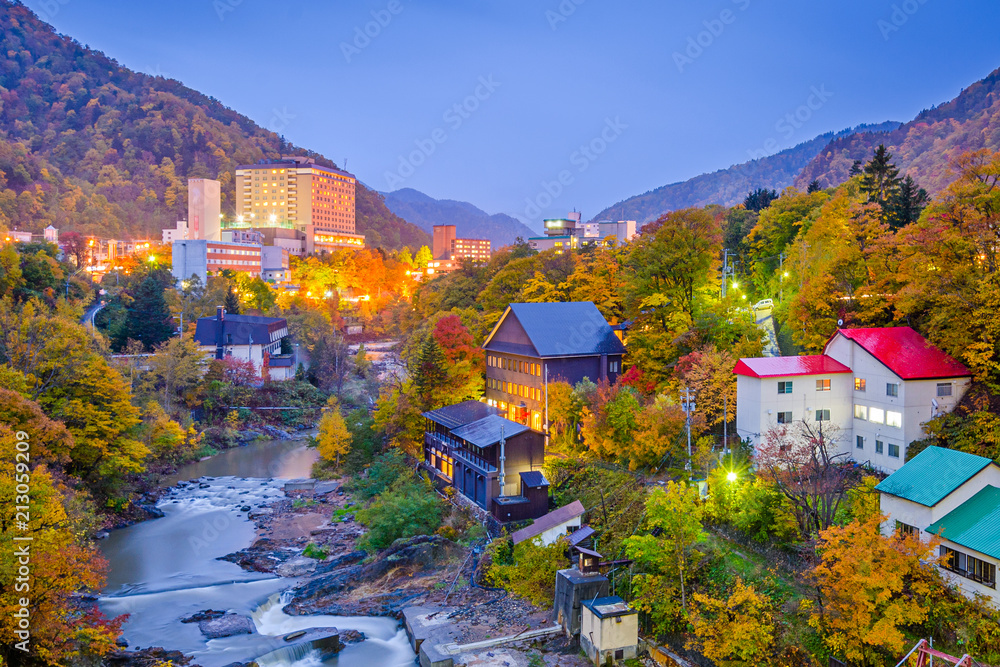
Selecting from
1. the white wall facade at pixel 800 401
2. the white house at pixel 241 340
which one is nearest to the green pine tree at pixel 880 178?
the white wall facade at pixel 800 401

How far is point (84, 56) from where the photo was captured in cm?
14338

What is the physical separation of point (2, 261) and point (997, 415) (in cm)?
4934

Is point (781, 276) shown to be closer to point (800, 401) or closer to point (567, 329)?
point (567, 329)

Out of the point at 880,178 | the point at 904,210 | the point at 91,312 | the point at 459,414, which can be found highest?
the point at 880,178

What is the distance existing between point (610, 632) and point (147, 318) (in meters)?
43.8

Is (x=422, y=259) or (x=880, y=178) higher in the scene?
(x=422, y=259)

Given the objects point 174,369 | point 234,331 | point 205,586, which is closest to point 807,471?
point 205,586

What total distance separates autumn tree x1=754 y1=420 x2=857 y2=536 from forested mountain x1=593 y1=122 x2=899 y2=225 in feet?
392

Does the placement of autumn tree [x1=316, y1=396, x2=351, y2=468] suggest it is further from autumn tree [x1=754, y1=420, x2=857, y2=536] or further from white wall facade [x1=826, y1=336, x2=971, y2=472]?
white wall facade [x1=826, y1=336, x2=971, y2=472]

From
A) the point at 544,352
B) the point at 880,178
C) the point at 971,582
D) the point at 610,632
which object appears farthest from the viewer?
the point at 880,178

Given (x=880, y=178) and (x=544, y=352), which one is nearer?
(x=544, y=352)

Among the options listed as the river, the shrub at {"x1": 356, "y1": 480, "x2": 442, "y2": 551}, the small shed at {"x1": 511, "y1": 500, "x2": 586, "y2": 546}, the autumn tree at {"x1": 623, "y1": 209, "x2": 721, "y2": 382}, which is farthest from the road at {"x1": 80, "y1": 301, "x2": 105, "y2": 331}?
the small shed at {"x1": 511, "y1": 500, "x2": 586, "y2": 546}

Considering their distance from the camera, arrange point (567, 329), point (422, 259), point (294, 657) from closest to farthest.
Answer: point (294, 657) < point (567, 329) < point (422, 259)

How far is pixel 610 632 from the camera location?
53.4 ft
